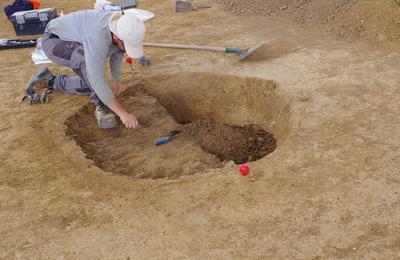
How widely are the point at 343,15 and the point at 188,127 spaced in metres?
2.88

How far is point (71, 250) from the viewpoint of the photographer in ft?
9.77

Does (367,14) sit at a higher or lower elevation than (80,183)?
higher

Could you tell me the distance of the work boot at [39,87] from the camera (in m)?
4.88

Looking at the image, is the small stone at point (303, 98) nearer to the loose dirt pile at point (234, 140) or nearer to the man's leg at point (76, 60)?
the loose dirt pile at point (234, 140)

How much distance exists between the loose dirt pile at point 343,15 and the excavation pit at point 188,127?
69.0 inches

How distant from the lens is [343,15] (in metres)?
6.25

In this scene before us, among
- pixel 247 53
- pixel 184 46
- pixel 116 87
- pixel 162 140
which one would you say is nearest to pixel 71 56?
pixel 116 87

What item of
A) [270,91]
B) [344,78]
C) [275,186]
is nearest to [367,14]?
[344,78]

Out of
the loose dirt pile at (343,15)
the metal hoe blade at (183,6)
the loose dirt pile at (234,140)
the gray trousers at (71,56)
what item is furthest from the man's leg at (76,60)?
the loose dirt pile at (343,15)

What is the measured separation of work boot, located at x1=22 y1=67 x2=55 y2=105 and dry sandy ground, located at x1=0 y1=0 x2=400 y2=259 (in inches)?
A: 5.2

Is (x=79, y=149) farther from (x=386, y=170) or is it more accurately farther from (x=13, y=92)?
(x=386, y=170)

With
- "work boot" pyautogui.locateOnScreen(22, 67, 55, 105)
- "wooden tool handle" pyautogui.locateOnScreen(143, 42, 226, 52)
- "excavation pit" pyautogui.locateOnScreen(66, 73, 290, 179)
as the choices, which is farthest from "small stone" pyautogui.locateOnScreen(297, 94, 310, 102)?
"work boot" pyautogui.locateOnScreen(22, 67, 55, 105)

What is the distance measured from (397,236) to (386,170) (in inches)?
26.2

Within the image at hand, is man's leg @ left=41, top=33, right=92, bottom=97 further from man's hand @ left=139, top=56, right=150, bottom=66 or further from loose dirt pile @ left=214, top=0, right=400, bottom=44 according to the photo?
loose dirt pile @ left=214, top=0, right=400, bottom=44
